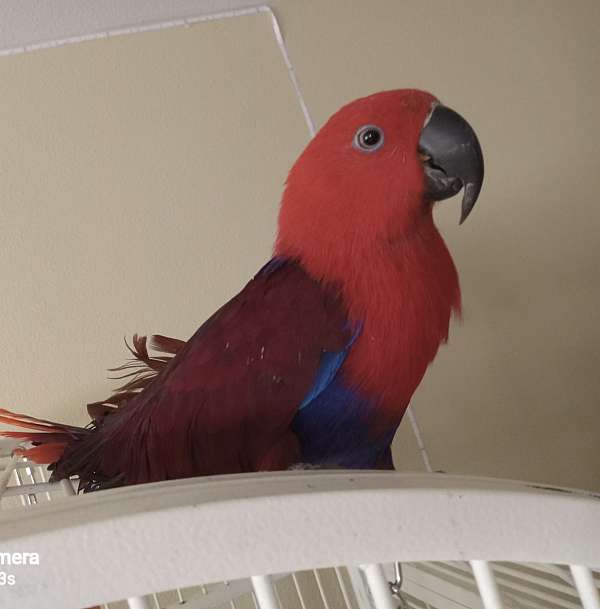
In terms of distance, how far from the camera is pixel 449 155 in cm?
54

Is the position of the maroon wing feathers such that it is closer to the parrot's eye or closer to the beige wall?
the parrot's eye

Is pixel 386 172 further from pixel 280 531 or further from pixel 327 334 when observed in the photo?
pixel 280 531

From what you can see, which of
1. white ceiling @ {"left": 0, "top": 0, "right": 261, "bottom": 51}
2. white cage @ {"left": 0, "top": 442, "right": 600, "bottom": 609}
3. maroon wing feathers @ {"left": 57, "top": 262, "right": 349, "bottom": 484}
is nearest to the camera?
white cage @ {"left": 0, "top": 442, "right": 600, "bottom": 609}

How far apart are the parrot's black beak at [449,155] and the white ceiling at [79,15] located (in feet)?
1.91

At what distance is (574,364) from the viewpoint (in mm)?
998

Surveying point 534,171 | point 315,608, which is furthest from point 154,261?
point 534,171

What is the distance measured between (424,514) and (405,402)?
0.30 meters

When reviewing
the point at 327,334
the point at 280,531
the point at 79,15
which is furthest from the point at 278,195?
the point at 280,531

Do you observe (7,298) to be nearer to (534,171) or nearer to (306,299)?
(306,299)

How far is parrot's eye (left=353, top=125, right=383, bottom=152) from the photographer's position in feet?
1.79

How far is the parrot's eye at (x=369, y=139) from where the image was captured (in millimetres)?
546

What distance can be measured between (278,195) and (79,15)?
15.9 inches

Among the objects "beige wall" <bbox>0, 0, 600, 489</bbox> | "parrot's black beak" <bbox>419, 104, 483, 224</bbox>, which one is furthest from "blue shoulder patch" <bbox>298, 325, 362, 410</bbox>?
"beige wall" <bbox>0, 0, 600, 489</bbox>

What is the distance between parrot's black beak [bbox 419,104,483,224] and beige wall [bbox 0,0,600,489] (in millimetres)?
435
